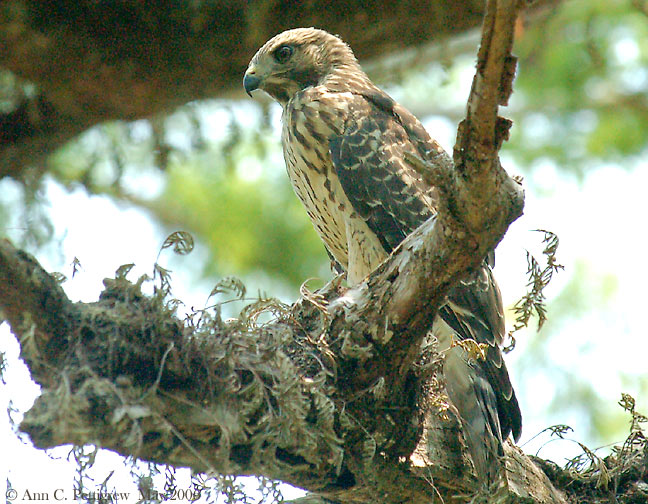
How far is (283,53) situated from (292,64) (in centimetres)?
8

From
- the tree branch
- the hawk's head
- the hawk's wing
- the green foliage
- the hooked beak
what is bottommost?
the tree branch

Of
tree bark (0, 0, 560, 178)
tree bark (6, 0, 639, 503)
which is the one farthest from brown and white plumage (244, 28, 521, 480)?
tree bark (0, 0, 560, 178)

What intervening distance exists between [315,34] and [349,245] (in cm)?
154

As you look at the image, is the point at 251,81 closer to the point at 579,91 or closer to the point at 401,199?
the point at 401,199

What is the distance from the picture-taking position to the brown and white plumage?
148 inches

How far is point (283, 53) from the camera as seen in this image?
493 cm

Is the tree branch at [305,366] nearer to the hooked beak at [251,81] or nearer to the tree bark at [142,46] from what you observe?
the hooked beak at [251,81]

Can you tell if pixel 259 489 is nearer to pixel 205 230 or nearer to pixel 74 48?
pixel 74 48

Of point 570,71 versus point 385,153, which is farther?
point 570,71

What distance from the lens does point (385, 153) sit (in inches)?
167

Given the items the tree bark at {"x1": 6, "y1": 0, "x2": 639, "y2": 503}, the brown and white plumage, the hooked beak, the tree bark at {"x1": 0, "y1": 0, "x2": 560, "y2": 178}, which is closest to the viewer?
the tree bark at {"x1": 6, "y1": 0, "x2": 639, "y2": 503}

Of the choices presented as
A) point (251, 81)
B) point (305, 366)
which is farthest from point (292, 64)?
point (305, 366)

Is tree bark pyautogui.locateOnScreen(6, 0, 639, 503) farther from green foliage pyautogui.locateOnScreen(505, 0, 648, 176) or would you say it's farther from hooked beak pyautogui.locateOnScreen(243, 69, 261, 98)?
green foliage pyautogui.locateOnScreen(505, 0, 648, 176)

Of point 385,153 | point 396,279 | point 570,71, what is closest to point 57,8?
point 385,153
